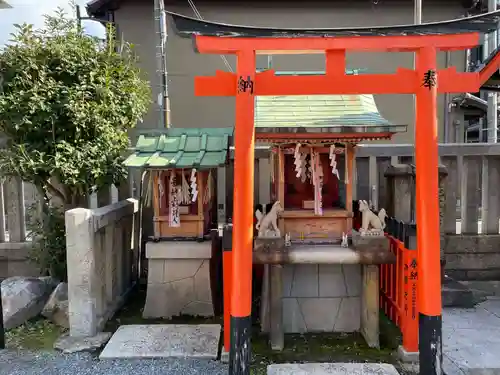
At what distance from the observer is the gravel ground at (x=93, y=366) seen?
14.5ft

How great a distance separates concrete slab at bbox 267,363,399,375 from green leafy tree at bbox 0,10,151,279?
11.9 feet

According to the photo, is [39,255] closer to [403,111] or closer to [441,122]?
[403,111]

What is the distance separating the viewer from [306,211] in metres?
5.02

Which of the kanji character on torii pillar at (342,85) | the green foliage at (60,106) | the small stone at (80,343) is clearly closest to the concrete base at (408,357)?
the kanji character on torii pillar at (342,85)

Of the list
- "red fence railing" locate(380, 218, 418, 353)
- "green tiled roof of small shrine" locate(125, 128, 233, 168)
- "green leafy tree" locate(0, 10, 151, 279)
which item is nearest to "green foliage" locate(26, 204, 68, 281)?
"green leafy tree" locate(0, 10, 151, 279)

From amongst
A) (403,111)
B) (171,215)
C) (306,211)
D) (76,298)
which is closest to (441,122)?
(403,111)

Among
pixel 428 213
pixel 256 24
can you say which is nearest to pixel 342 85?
pixel 428 213

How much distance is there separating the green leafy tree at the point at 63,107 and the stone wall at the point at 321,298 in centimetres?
322

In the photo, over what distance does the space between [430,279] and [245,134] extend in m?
2.53

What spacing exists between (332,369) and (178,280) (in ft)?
8.94

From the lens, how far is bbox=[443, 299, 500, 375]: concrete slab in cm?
447

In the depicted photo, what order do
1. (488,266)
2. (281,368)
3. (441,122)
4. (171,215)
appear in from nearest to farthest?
(281,368) → (171,215) → (488,266) → (441,122)

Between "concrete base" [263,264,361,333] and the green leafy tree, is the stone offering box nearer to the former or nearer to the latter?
the green leafy tree

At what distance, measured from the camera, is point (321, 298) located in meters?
5.23
